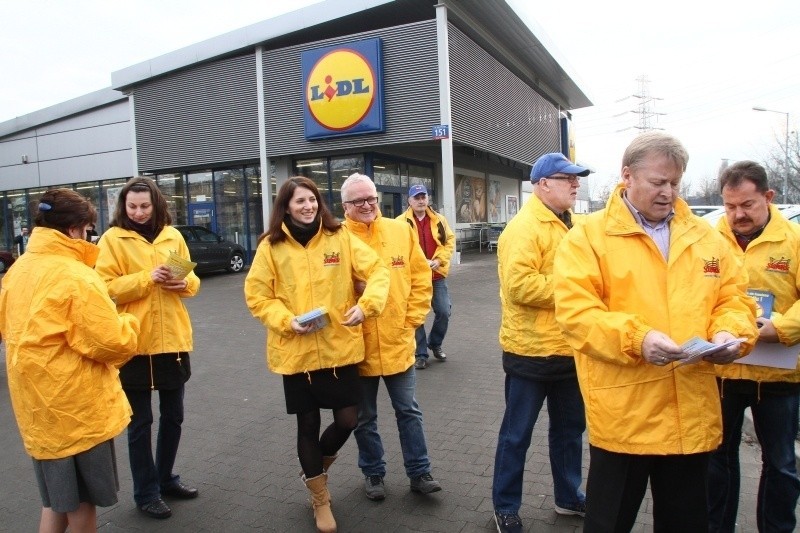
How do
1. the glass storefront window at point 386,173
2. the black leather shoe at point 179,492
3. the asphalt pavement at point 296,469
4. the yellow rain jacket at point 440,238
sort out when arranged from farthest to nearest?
1. the glass storefront window at point 386,173
2. the yellow rain jacket at point 440,238
3. the black leather shoe at point 179,492
4. the asphalt pavement at point 296,469

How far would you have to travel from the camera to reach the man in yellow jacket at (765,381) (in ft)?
8.97

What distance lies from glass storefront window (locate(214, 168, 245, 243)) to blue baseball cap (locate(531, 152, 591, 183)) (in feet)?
66.6

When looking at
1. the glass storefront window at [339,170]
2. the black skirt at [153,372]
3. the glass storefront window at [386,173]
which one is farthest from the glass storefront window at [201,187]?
the black skirt at [153,372]

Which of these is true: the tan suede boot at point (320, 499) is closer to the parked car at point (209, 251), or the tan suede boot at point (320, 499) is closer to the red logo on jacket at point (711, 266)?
the red logo on jacket at point (711, 266)

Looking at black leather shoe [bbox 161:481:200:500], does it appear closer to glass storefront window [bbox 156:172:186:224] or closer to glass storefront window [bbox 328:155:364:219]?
glass storefront window [bbox 328:155:364:219]

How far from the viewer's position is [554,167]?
10.3ft

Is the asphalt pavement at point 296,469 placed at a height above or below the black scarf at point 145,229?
below

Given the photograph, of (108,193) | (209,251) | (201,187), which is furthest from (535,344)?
(108,193)

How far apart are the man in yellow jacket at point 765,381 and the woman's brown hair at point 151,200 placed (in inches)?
128

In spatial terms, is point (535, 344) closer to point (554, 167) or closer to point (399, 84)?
→ point (554, 167)

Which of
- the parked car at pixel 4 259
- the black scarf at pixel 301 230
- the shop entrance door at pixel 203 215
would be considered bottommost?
the parked car at pixel 4 259

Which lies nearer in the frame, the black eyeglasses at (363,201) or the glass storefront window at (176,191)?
Result: the black eyeglasses at (363,201)

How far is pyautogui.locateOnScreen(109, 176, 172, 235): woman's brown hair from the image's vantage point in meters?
3.60

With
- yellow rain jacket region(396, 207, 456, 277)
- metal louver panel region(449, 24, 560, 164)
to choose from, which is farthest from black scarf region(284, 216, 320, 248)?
metal louver panel region(449, 24, 560, 164)
